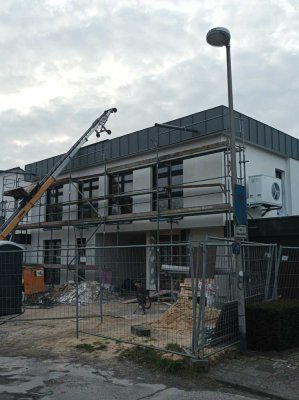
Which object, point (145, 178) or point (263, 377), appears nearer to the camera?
point (263, 377)

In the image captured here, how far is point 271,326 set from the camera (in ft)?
27.7

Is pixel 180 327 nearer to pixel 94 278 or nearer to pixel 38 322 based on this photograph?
pixel 94 278

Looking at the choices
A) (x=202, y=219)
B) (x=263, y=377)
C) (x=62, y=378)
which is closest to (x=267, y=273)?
(x=263, y=377)

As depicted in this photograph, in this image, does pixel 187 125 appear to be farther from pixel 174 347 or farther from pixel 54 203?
pixel 174 347

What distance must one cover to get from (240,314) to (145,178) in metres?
11.9

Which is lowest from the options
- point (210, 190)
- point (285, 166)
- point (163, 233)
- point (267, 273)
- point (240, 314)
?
point (240, 314)

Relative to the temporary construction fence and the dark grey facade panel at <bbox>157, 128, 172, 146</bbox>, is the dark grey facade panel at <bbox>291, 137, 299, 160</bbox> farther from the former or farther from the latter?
the temporary construction fence

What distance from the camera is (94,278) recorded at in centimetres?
1250

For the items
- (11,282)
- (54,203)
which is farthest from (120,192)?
(11,282)

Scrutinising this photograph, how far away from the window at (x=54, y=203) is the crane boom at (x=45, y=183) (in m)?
2.79

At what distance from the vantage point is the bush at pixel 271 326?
8.41m

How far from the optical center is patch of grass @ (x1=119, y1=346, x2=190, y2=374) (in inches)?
294

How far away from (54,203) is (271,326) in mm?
17829

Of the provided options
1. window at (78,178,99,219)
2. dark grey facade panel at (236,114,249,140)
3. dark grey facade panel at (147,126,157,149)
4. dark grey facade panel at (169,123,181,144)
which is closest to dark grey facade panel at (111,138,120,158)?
window at (78,178,99,219)
